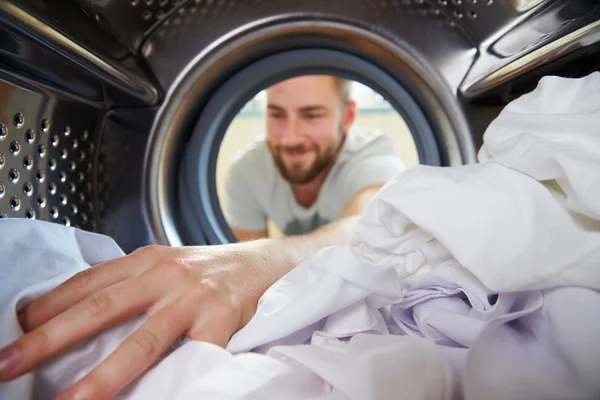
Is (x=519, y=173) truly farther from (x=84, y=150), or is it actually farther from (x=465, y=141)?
(x=84, y=150)

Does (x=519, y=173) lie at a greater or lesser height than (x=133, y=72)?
lesser

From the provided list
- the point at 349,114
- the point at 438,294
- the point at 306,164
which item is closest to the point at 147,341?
the point at 438,294

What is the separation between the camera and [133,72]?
71 centimetres

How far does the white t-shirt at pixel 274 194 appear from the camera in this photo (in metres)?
1.99

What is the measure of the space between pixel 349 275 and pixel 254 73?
49 centimetres

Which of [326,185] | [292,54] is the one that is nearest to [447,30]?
[292,54]

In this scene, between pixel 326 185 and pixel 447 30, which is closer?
pixel 447 30

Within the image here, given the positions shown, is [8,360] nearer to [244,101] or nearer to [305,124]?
[244,101]

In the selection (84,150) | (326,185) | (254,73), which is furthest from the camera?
(326,185)

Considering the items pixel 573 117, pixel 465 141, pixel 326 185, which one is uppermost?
pixel 573 117

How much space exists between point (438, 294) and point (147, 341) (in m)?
0.24

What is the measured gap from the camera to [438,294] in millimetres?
441

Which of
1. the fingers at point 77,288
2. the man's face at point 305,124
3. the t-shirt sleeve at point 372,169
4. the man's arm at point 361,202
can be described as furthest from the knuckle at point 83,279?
the man's face at point 305,124

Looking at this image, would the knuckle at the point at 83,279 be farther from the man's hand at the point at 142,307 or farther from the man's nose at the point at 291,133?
the man's nose at the point at 291,133
